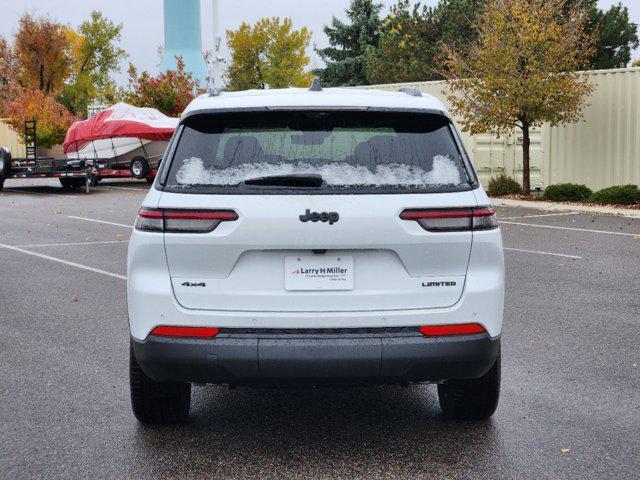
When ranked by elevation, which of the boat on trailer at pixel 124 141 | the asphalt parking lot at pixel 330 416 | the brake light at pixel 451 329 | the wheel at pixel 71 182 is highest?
the boat on trailer at pixel 124 141

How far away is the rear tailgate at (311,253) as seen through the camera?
12.5 ft

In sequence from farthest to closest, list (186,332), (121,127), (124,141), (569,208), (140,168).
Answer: (124,141)
(140,168)
(121,127)
(569,208)
(186,332)

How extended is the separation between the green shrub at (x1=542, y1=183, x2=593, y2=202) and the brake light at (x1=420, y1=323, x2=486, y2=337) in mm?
18199

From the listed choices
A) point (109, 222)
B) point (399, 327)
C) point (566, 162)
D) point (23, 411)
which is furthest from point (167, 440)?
point (566, 162)

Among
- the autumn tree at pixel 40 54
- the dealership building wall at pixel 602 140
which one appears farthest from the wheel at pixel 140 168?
the autumn tree at pixel 40 54

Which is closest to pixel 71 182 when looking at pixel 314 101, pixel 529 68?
pixel 529 68

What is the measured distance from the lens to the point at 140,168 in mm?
30000

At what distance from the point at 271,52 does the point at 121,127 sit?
38855 mm

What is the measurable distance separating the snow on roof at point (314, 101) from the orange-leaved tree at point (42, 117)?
49918 mm

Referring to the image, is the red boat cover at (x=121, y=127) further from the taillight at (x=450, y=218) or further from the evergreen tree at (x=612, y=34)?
the taillight at (x=450, y=218)

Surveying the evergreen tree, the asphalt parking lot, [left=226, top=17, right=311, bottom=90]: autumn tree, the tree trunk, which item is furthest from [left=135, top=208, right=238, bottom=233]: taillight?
[left=226, top=17, right=311, bottom=90]: autumn tree

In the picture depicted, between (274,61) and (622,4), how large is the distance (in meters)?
33.8

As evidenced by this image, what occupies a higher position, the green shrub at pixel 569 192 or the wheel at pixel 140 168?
the wheel at pixel 140 168

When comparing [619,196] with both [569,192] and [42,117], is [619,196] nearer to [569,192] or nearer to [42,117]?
[569,192]
